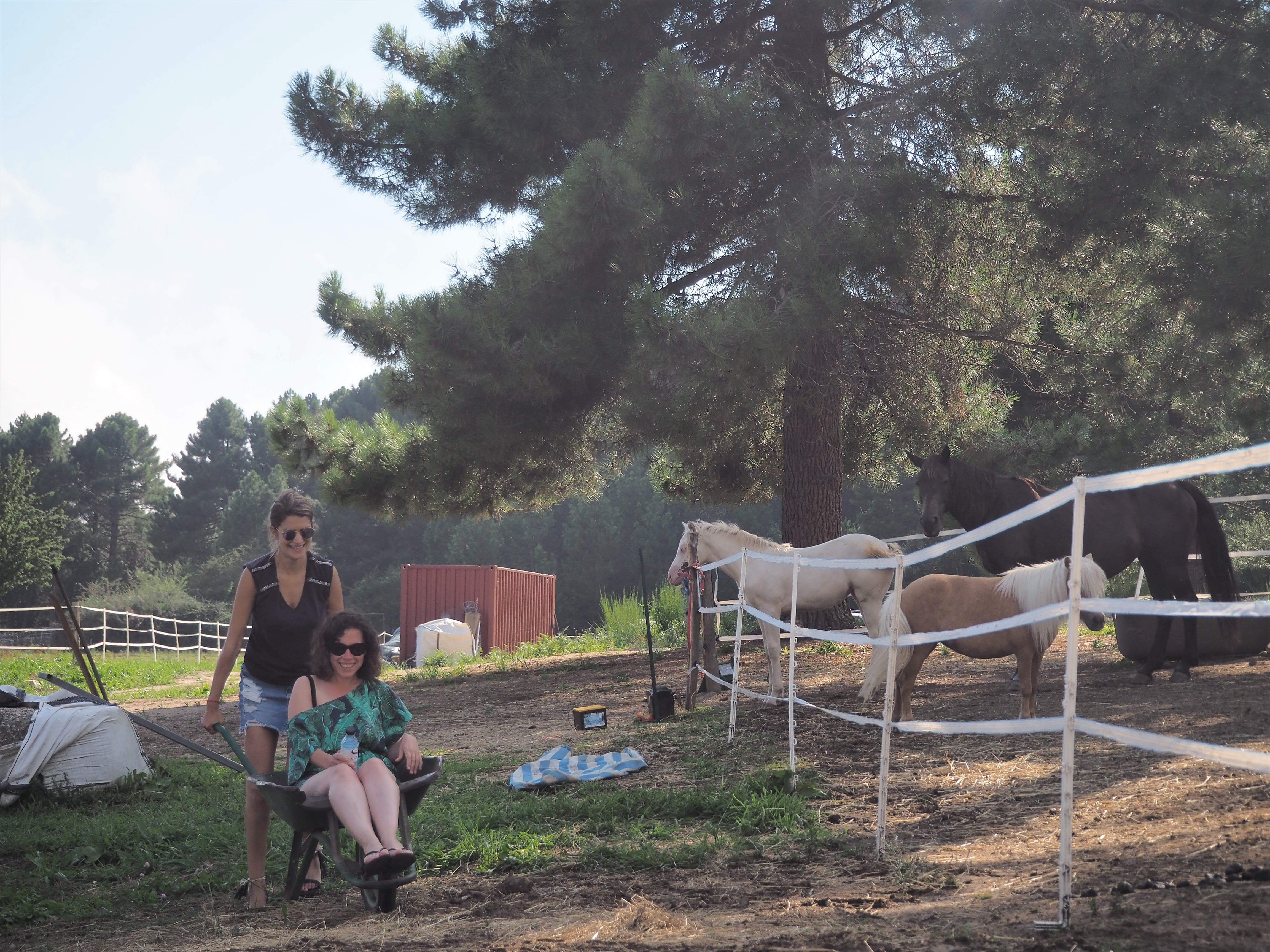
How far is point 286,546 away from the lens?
12.6ft

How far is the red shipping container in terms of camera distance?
2258cm

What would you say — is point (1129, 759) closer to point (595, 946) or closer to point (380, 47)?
point (595, 946)

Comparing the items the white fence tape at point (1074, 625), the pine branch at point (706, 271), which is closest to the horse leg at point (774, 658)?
the white fence tape at point (1074, 625)

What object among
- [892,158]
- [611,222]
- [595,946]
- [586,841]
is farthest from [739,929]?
[892,158]

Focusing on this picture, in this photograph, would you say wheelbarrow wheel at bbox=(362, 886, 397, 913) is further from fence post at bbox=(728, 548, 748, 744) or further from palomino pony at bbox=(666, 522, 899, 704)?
palomino pony at bbox=(666, 522, 899, 704)

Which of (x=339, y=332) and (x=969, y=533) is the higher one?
(x=339, y=332)

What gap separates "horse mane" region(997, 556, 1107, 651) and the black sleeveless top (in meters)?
3.61

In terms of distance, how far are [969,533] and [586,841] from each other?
2.04m

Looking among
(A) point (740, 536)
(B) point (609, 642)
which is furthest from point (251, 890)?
(B) point (609, 642)

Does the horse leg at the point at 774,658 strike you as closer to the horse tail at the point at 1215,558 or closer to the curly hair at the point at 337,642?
the horse tail at the point at 1215,558

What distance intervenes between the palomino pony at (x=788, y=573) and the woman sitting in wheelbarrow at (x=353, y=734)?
4577mm

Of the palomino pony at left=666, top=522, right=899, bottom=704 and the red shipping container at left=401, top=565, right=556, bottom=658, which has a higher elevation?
the palomino pony at left=666, top=522, right=899, bottom=704

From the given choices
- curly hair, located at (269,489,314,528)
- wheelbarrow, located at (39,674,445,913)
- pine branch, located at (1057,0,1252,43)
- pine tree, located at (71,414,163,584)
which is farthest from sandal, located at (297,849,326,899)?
pine tree, located at (71,414,163,584)

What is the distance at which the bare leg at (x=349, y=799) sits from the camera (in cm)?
318
